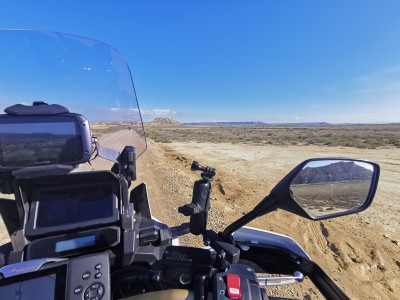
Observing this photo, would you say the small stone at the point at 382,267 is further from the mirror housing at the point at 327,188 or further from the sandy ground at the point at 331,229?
the mirror housing at the point at 327,188

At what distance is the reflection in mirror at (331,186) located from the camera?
136 centimetres

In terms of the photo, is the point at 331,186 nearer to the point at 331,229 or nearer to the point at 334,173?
the point at 334,173

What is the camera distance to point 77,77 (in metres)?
2.05

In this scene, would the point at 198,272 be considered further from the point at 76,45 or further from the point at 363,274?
the point at 363,274

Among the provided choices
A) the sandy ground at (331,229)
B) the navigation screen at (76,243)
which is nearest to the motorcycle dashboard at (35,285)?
the navigation screen at (76,243)

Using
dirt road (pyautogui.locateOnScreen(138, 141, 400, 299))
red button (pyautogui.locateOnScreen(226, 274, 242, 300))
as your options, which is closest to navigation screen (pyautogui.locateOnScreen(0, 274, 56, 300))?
red button (pyautogui.locateOnScreen(226, 274, 242, 300))

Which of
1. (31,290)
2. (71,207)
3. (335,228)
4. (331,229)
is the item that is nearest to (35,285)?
(31,290)

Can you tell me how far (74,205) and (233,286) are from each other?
0.93 m

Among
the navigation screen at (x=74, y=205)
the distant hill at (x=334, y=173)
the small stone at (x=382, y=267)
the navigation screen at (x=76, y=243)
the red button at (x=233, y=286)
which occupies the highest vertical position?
the distant hill at (x=334, y=173)

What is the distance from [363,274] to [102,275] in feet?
14.7

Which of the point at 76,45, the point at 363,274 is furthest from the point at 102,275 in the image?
the point at 363,274

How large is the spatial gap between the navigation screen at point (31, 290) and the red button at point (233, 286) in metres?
0.57

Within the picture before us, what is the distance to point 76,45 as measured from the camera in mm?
2037

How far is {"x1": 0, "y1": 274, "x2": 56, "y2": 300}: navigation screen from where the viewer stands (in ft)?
2.75
